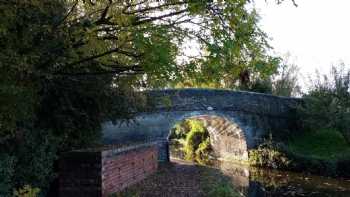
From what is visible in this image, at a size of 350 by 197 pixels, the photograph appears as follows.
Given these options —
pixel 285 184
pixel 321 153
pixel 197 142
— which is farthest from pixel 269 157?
pixel 197 142

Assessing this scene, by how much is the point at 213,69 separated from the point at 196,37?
66 centimetres

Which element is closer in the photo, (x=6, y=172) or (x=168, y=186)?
(x=6, y=172)

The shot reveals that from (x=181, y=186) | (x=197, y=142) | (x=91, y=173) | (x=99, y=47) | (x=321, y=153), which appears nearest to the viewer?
(x=99, y=47)

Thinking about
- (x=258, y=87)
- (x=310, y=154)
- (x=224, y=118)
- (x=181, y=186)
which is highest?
(x=258, y=87)

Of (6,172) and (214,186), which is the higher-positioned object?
(6,172)

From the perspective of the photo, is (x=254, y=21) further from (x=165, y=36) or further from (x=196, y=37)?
(x=165, y=36)

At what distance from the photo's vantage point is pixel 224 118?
65.4 ft

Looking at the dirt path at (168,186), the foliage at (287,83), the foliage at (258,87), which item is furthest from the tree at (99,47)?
the foliage at (287,83)

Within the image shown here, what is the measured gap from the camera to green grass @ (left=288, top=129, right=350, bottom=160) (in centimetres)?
1773

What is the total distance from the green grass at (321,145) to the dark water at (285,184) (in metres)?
1.71

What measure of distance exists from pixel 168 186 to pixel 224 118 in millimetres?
10310

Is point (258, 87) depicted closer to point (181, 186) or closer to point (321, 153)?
point (321, 153)

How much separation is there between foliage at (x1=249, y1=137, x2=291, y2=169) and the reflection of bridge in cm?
71

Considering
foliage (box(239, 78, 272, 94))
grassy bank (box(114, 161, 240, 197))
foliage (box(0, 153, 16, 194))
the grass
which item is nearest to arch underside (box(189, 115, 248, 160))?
foliage (box(239, 78, 272, 94))
